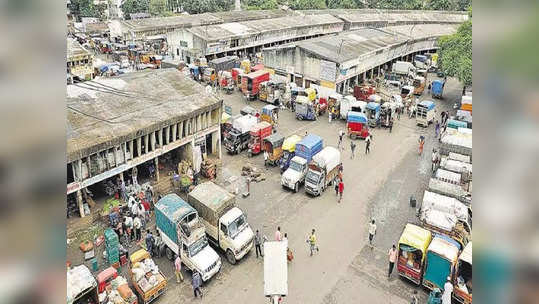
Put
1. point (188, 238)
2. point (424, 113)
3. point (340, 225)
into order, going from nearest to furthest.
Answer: point (188, 238) < point (340, 225) < point (424, 113)

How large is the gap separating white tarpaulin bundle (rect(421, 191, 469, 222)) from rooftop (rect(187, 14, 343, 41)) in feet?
127

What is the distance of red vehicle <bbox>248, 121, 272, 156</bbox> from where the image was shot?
27.9 m

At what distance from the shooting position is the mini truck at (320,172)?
22.9 meters

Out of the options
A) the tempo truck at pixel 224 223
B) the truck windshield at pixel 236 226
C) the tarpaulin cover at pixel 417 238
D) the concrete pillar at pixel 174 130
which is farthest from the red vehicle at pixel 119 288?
the tarpaulin cover at pixel 417 238

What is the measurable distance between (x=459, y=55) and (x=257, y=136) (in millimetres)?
22240

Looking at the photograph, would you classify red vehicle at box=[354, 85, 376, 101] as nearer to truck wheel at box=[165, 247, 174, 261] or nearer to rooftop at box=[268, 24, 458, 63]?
rooftop at box=[268, 24, 458, 63]

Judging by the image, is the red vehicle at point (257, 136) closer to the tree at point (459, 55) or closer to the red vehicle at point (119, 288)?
the red vehicle at point (119, 288)

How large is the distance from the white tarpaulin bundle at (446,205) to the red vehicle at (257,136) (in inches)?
481

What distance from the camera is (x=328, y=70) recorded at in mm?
39344

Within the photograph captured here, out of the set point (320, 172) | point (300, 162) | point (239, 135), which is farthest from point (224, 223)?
point (239, 135)

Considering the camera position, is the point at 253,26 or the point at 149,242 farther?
the point at 253,26

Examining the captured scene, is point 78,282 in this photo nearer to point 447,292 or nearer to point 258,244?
point 258,244
